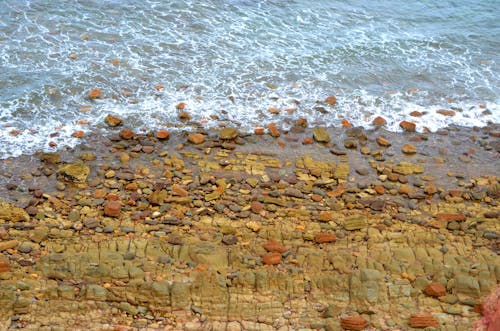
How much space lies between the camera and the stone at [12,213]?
445 inches

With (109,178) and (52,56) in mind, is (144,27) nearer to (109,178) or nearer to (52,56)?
(52,56)

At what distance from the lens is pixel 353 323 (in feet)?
30.0

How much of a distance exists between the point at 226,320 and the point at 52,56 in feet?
40.1

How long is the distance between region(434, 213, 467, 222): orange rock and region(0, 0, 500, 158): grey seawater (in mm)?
4615

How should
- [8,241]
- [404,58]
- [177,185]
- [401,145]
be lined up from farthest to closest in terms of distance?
1. [404,58]
2. [401,145]
3. [177,185]
4. [8,241]

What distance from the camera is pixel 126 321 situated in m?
9.05

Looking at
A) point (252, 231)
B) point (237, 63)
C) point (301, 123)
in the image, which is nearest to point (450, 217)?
point (252, 231)

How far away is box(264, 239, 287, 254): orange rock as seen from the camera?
10.7 meters

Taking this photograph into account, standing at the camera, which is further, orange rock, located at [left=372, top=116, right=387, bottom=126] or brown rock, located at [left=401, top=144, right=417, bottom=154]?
orange rock, located at [left=372, top=116, right=387, bottom=126]

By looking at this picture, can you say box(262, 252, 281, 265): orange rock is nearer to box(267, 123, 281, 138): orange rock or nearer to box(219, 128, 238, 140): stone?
box(219, 128, 238, 140): stone

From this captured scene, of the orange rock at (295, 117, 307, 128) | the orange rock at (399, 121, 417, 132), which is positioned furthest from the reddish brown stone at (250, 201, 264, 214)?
the orange rock at (399, 121, 417, 132)

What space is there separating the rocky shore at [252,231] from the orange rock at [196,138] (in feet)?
0.11

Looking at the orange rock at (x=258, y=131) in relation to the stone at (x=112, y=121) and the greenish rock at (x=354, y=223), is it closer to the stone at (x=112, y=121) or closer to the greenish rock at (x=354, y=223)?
the stone at (x=112, y=121)

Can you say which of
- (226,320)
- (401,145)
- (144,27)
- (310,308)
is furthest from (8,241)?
(144,27)
